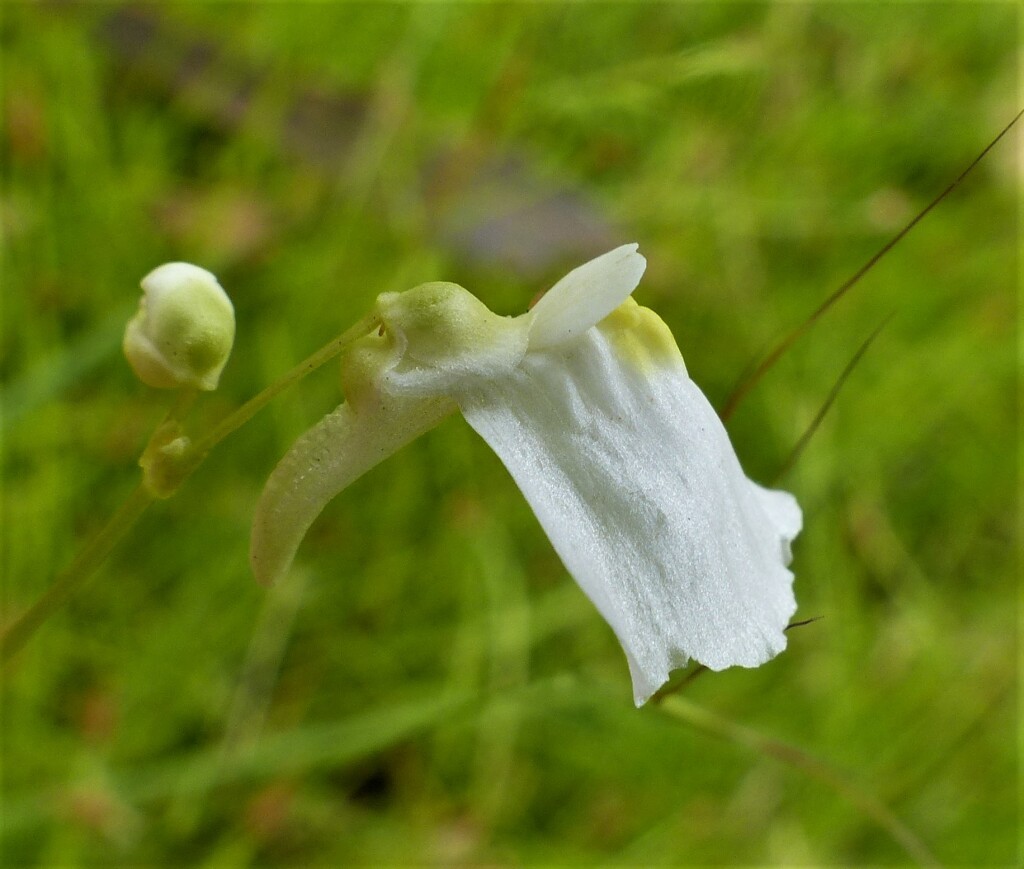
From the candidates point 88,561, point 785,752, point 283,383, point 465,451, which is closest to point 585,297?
point 283,383

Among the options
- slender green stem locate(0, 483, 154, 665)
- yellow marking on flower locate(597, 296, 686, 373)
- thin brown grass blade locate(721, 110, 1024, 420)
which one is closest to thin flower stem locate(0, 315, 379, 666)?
slender green stem locate(0, 483, 154, 665)

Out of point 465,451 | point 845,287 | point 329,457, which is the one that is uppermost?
point 329,457

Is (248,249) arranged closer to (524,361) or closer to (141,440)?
(141,440)

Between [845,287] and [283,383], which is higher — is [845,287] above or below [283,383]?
below

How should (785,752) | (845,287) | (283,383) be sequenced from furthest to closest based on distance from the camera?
(785,752) < (845,287) < (283,383)

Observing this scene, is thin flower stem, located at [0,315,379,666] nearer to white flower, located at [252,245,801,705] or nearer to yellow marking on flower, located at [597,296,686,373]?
white flower, located at [252,245,801,705]

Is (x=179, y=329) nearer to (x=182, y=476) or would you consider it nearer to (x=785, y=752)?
(x=182, y=476)

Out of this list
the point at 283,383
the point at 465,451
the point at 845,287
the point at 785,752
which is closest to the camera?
the point at 283,383

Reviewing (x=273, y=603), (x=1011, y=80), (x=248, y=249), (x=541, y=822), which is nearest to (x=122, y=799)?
(x=273, y=603)
